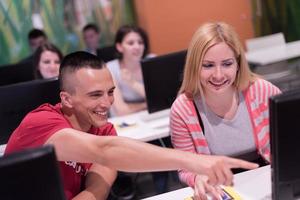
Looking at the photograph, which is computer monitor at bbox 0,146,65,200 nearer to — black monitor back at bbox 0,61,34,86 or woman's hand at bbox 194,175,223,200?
woman's hand at bbox 194,175,223,200

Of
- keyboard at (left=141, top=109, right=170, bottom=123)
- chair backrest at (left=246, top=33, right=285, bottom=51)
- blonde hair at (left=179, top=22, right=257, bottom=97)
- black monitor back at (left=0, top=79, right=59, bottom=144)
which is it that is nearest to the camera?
blonde hair at (left=179, top=22, right=257, bottom=97)

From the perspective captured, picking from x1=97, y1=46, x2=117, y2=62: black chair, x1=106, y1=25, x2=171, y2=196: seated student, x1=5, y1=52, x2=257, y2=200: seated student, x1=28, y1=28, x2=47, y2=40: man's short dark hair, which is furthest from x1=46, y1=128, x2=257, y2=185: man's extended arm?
x1=28, y1=28, x2=47, y2=40: man's short dark hair

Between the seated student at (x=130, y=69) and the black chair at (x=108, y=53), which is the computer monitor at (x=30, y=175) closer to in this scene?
the seated student at (x=130, y=69)

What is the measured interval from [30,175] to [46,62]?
248 centimetres

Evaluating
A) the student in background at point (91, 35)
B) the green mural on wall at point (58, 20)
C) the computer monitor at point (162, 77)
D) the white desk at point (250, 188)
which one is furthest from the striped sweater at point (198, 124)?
the green mural on wall at point (58, 20)

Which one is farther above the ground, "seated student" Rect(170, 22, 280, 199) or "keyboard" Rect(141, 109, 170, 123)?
"seated student" Rect(170, 22, 280, 199)

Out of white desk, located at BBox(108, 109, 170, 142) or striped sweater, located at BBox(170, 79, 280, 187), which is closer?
striped sweater, located at BBox(170, 79, 280, 187)

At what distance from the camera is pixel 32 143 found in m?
1.44

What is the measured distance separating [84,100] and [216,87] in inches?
27.5

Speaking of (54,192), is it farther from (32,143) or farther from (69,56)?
(69,56)

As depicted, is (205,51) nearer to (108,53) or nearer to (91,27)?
(108,53)

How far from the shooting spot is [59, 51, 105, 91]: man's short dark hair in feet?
5.25

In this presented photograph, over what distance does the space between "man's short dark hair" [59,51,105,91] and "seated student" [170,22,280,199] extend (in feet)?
1.62

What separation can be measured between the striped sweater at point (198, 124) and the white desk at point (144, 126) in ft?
2.25
